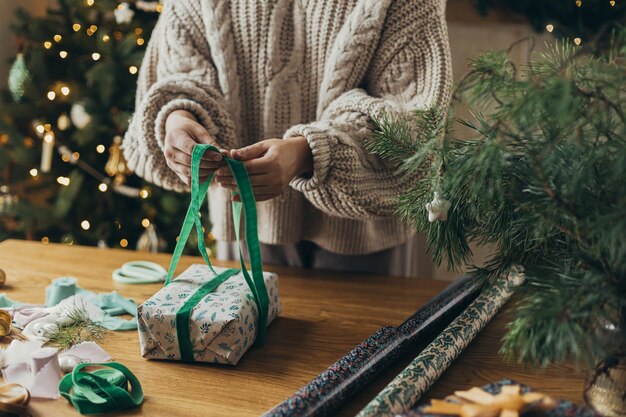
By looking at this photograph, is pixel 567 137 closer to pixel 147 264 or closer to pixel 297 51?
pixel 297 51

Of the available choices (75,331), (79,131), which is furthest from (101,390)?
(79,131)

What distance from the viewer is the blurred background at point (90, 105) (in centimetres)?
237

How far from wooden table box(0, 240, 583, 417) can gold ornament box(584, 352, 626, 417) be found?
8cm

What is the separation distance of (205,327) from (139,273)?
378 millimetres

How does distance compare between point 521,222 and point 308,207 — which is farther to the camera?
point 308,207

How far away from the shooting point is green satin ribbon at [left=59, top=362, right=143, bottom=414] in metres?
0.78

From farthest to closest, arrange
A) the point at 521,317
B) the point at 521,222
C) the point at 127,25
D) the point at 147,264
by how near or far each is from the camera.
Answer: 1. the point at 127,25
2. the point at 147,264
3. the point at 521,222
4. the point at 521,317

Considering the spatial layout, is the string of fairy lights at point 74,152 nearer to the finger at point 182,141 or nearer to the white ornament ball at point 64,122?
the white ornament ball at point 64,122

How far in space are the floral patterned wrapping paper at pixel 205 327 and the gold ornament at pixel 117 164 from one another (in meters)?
1.53

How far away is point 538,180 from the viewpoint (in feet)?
2.28

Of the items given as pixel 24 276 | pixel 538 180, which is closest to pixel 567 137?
pixel 538 180

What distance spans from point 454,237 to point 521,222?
0.29 feet

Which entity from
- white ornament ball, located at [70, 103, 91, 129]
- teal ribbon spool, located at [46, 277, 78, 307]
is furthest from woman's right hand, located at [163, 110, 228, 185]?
white ornament ball, located at [70, 103, 91, 129]

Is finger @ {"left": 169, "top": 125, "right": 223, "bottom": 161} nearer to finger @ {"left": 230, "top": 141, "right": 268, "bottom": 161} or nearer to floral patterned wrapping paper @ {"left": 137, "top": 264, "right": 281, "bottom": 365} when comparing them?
finger @ {"left": 230, "top": 141, "right": 268, "bottom": 161}
